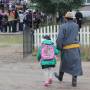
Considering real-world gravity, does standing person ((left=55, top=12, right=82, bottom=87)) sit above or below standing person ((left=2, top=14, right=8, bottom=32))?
above

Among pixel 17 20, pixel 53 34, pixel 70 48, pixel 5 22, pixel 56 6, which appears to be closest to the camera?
pixel 70 48

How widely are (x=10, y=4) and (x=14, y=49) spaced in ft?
69.6

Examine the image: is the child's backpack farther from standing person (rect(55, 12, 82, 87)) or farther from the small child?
standing person (rect(55, 12, 82, 87))

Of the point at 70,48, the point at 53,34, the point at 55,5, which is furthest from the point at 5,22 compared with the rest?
the point at 70,48

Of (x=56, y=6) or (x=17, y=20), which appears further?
(x=17, y=20)

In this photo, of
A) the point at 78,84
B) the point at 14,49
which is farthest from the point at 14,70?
the point at 14,49

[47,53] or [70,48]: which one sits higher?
[70,48]

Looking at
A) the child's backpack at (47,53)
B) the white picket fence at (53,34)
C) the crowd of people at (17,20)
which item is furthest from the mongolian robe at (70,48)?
the crowd of people at (17,20)

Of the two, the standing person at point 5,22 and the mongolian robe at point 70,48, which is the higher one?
the mongolian robe at point 70,48

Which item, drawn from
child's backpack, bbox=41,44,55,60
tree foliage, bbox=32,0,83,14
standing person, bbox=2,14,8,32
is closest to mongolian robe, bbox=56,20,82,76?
child's backpack, bbox=41,44,55,60

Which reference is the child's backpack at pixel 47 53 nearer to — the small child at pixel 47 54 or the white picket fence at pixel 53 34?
the small child at pixel 47 54

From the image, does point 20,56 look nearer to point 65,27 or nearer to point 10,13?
point 65,27

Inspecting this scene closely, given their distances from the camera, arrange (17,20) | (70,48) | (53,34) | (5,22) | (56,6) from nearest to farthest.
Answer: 1. (70,48)
2. (53,34)
3. (56,6)
4. (5,22)
5. (17,20)

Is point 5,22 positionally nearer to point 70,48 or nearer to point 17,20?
point 17,20
